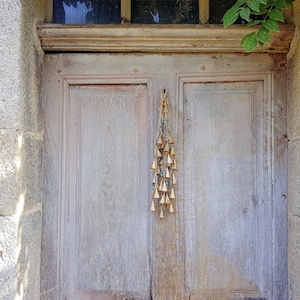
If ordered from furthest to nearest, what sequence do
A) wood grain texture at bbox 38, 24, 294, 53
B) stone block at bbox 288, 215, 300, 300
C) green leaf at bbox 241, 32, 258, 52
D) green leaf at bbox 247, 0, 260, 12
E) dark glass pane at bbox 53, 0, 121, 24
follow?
dark glass pane at bbox 53, 0, 121, 24
wood grain texture at bbox 38, 24, 294, 53
stone block at bbox 288, 215, 300, 300
green leaf at bbox 241, 32, 258, 52
green leaf at bbox 247, 0, 260, 12

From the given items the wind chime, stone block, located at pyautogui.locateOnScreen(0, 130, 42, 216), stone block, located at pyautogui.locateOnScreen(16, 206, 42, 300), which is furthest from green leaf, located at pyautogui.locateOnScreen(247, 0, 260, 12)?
stone block, located at pyautogui.locateOnScreen(16, 206, 42, 300)

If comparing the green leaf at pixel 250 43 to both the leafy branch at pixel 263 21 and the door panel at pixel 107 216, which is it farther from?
the door panel at pixel 107 216

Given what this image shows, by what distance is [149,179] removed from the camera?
1.68 metres

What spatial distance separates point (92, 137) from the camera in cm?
170

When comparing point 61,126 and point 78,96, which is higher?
point 78,96

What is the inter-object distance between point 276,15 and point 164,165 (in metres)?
0.77

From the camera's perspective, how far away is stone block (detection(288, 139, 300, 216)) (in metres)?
1.51

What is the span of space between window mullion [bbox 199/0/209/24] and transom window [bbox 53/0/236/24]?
1 centimetres

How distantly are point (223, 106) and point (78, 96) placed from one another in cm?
69

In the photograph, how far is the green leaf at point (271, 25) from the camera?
4.39 ft

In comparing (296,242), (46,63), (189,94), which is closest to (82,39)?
(46,63)

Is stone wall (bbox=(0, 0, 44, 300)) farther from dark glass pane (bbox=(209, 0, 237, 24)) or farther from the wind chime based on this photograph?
dark glass pane (bbox=(209, 0, 237, 24))

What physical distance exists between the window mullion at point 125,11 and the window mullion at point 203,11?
34 cm

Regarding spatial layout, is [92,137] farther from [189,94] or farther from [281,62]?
[281,62]
